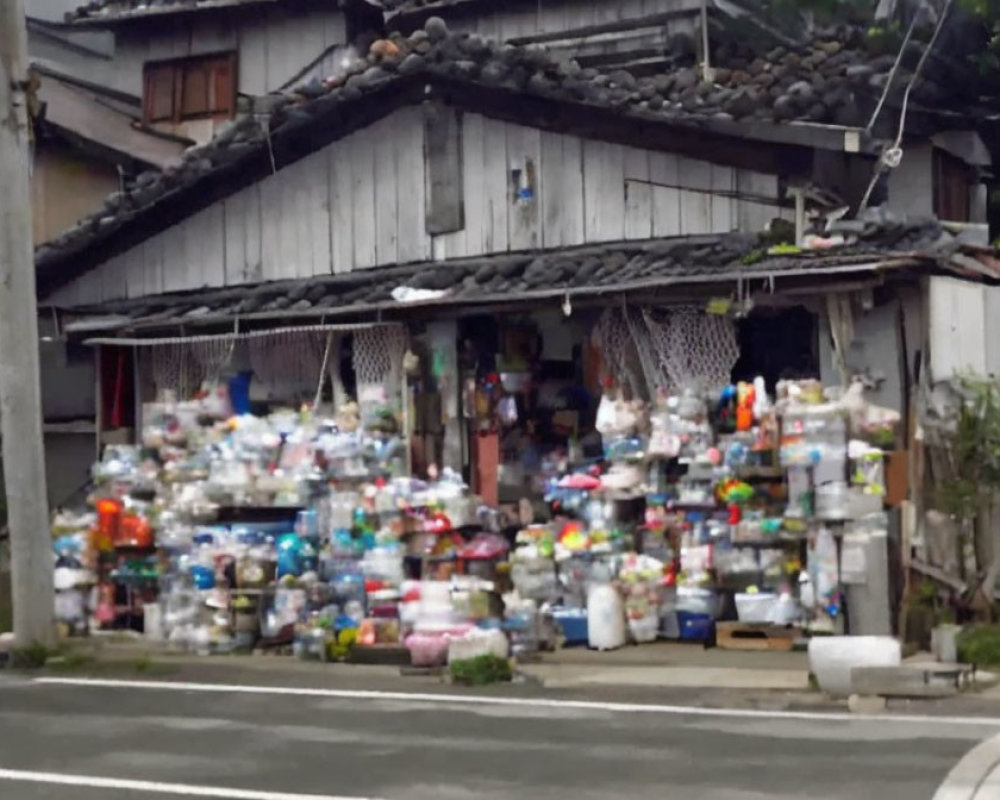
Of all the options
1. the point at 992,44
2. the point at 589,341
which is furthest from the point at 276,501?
the point at 992,44

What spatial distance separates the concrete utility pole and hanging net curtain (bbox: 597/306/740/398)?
5654 mm

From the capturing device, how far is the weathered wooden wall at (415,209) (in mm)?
17469

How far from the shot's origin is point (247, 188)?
20.1 m

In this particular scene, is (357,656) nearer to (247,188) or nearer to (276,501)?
(276,501)

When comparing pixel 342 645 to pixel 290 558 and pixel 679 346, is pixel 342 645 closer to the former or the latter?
pixel 290 558

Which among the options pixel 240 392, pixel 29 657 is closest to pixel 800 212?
pixel 240 392

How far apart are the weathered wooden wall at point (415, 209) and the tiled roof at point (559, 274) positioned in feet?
0.72

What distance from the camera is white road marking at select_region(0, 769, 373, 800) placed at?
9.76 m

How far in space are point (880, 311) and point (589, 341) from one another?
3216mm

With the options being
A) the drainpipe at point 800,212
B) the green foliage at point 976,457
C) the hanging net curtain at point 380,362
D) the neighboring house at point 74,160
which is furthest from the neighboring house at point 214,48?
the green foliage at point 976,457

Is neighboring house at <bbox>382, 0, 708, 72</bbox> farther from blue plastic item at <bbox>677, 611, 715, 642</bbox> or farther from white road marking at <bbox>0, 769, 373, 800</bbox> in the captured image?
white road marking at <bbox>0, 769, 373, 800</bbox>

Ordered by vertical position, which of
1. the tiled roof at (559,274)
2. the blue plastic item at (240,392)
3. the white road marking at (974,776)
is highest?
the tiled roof at (559,274)

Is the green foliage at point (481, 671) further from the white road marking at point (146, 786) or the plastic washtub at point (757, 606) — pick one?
the white road marking at point (146, 786)

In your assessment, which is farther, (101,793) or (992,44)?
(992,44)
